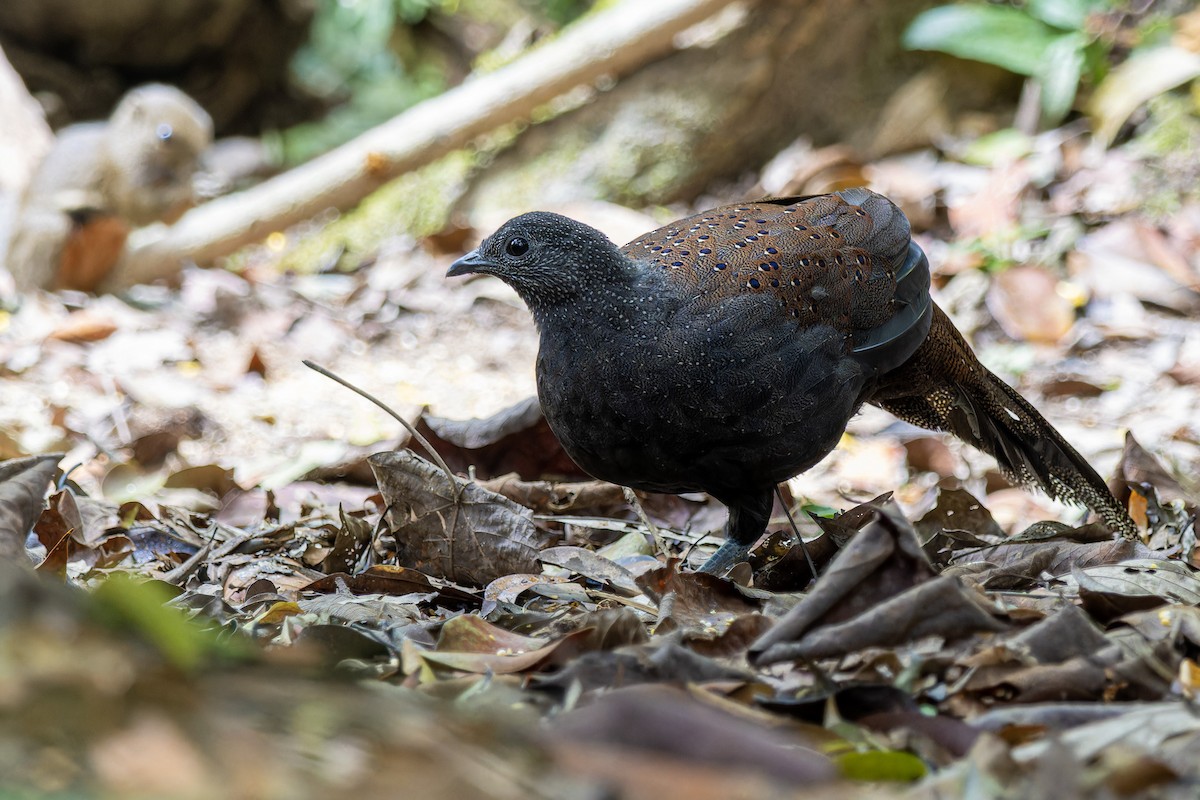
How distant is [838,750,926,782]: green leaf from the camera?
1754 mm

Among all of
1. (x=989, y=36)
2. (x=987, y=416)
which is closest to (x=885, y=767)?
(x=987, y=416)

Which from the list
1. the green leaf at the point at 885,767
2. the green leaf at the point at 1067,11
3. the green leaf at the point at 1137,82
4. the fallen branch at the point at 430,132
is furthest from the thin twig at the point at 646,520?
the green leaf at the point at 1067,11

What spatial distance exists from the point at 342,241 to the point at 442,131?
43.3 inches

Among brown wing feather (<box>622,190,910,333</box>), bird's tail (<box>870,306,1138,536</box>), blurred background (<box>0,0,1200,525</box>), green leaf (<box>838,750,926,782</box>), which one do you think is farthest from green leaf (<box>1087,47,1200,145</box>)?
green leaf (<box>838,750,926,782</box>)

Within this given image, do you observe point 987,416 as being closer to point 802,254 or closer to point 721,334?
point 802,254

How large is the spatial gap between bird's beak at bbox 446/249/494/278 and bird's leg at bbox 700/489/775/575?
88cm

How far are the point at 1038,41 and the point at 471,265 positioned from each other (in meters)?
5.95

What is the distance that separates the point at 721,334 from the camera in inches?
120

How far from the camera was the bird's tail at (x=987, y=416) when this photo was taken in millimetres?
3738

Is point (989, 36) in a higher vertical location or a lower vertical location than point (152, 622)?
lower

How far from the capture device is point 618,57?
26.9 ft

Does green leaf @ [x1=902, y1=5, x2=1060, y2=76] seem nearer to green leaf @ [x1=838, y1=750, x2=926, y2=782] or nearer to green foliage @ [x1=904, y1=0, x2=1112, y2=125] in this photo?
green foliage @ [x1=904, y1=0, x2=1112, y2=125]

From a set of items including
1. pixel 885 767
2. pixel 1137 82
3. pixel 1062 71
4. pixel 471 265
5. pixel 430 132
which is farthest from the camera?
pixel 430 132

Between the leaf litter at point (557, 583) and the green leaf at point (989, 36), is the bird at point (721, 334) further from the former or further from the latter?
the green leaf at point (989, 36)
